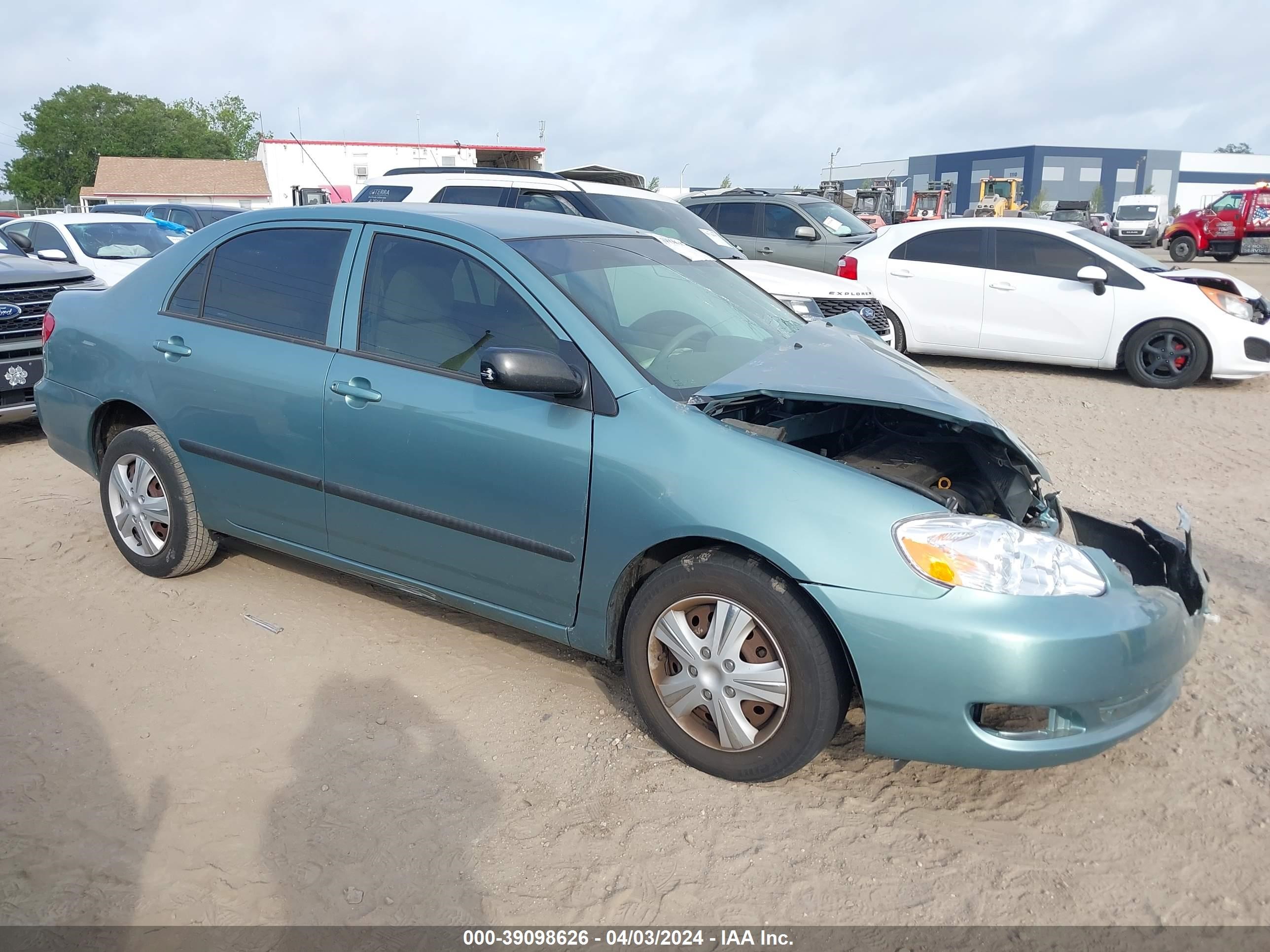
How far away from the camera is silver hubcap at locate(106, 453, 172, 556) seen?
14.4ft

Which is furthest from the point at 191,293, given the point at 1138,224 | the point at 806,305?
the point at 1138,224

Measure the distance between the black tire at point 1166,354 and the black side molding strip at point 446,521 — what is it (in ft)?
25.6

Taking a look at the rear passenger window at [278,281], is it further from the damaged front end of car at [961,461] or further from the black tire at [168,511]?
the damaged front end of car at [961,461]

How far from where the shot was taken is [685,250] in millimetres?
4414

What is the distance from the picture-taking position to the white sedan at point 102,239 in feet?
33.9

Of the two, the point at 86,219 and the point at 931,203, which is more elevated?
the point at 931,203

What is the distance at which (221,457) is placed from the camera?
4.04 metres

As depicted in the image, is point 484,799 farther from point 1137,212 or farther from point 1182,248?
point 1137,212

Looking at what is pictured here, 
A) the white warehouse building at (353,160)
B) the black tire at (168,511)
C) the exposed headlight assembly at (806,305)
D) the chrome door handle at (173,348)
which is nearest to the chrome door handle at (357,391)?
the chrome door handle at (173,348)

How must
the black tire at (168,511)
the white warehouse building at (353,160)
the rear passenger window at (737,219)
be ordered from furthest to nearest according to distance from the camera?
the white warehouse building at (353,160), the rear passenger window at (737,219), the black tire at (168,511)

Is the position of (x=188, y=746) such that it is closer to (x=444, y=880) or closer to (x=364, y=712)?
(x=364, y=712)

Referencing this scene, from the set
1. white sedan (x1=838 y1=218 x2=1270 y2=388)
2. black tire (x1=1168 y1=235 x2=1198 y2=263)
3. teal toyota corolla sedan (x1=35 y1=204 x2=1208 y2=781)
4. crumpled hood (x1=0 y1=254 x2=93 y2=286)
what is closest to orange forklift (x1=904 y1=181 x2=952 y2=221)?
black tire (x1=1168 y1=235 x2=1198 y2=263)

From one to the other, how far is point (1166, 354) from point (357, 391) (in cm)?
813

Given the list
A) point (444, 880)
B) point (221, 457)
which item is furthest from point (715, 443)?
point (221, 457)
